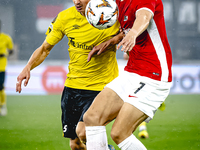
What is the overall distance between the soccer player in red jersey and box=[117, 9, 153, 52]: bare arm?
0.55 ft

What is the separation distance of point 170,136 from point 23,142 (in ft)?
7.49

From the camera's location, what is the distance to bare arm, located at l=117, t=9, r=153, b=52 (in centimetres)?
192

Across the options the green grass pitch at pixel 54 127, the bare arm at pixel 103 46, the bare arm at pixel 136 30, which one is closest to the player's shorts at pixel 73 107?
the bare arm at pixel 103 46

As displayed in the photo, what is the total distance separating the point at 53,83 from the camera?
10.5 metres

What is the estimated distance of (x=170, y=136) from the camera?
4.79 meters

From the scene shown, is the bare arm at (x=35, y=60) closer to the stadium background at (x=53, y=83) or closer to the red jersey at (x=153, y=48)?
the red jersey at (x=153, y=48)

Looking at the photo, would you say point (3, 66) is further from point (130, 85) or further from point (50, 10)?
point (50, 10)

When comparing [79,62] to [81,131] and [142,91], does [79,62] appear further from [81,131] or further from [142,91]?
[142,91]

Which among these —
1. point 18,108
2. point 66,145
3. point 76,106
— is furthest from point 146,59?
point 18,108

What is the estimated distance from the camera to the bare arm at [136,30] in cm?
192

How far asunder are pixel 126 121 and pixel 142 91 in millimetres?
290

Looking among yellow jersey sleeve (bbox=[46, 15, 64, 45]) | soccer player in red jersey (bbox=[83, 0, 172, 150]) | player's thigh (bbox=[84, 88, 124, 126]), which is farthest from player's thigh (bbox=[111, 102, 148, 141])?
yellow jersey sleeve (bbox=[46, 15, 64, 45])

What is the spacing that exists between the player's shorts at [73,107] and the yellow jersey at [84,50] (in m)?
0.07

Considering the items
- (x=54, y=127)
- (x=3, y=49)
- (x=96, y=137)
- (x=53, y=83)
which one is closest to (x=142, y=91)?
(x=96, y=137)
